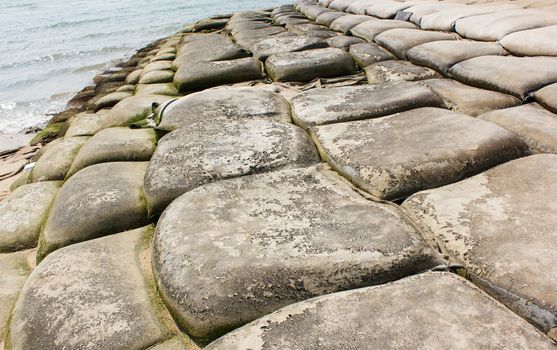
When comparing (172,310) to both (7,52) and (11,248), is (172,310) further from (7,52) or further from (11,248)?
(7,52)

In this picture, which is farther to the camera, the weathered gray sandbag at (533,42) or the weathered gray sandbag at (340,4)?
the weathered gray sandbag at (340,4)

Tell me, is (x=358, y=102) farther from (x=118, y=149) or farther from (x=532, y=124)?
(x=118, y=149)

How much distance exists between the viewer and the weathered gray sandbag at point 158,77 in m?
3.24

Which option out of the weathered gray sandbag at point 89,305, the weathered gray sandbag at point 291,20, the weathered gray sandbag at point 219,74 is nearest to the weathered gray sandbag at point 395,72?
the weathered gray sandbag at point 219,74

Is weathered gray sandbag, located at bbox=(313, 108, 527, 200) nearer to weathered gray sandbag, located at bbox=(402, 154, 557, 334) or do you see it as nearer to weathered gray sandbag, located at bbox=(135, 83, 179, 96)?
weathered gray sandbag, located at bbox=(402, 154, 557, 334)

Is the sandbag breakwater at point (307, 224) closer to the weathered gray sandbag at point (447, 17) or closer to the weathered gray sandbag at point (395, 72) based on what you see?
the weathered gray sandbag at point (395, 72)

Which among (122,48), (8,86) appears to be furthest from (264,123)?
(122,48)

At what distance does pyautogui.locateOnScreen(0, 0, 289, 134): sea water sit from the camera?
5.44 metres

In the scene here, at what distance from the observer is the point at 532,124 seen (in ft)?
4.91

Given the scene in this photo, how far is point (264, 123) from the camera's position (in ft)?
5.62

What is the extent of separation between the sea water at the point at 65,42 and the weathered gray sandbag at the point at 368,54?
11.1 feet

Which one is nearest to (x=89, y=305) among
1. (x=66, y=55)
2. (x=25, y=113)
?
(x=25, y=113)

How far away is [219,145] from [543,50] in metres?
1.78

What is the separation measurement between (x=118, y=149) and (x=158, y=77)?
160cm
